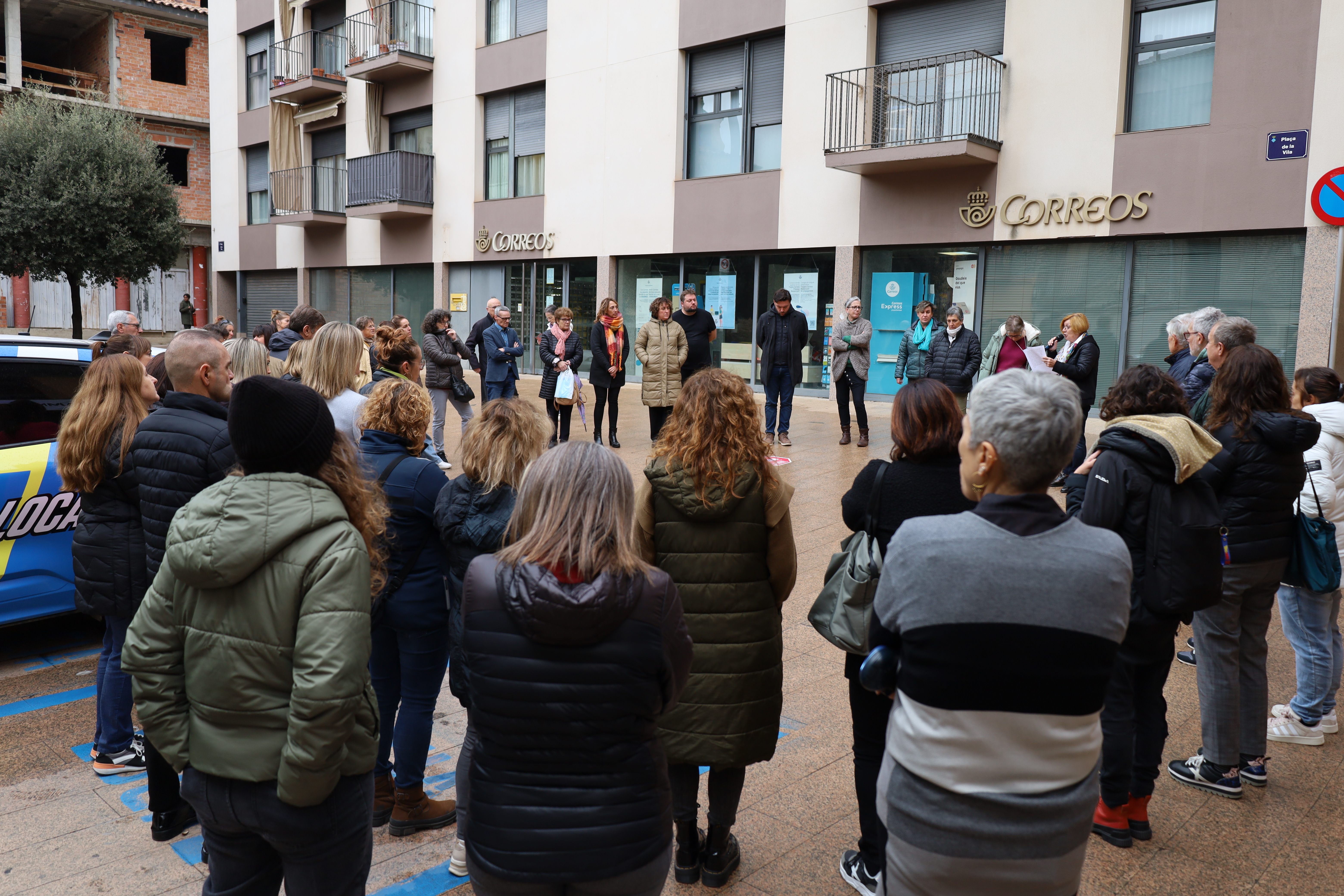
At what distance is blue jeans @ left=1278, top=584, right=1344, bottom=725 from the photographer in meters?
4.38

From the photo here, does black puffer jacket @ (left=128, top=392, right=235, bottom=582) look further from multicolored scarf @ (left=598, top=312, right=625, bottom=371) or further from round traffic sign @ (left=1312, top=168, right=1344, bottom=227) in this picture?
round traffic sign @ (left=1312, top=168, right=1344, bottom=227)

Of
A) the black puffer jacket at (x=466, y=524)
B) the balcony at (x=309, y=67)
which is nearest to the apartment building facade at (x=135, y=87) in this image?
the balcony at (x=309, y=67)

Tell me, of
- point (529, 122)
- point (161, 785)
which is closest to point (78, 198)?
point (529, 122)

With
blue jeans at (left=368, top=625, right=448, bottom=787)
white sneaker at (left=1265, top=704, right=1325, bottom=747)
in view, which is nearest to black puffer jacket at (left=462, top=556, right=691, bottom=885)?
blue jeans at (left=368, top=625, right=448, bottom=787)

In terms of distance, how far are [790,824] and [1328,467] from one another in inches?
113

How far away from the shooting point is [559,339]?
40.4 feet

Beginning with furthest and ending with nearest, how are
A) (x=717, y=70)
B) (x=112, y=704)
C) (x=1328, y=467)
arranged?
(x=717, y=70)
(x=1328, y=467)
(x=112, y=704)

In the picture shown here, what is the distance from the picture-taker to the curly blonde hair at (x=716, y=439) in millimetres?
3186

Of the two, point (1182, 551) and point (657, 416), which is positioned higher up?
point (1182, 551)

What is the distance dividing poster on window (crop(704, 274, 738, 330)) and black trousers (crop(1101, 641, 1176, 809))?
1464 centimetres

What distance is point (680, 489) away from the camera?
3.19 meters

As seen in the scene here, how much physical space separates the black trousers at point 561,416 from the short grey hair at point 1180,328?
7.04m

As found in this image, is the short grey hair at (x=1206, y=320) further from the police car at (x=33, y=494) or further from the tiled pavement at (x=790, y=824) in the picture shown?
the police car at (x=33, y=494)

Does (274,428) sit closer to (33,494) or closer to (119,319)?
(33,494)
